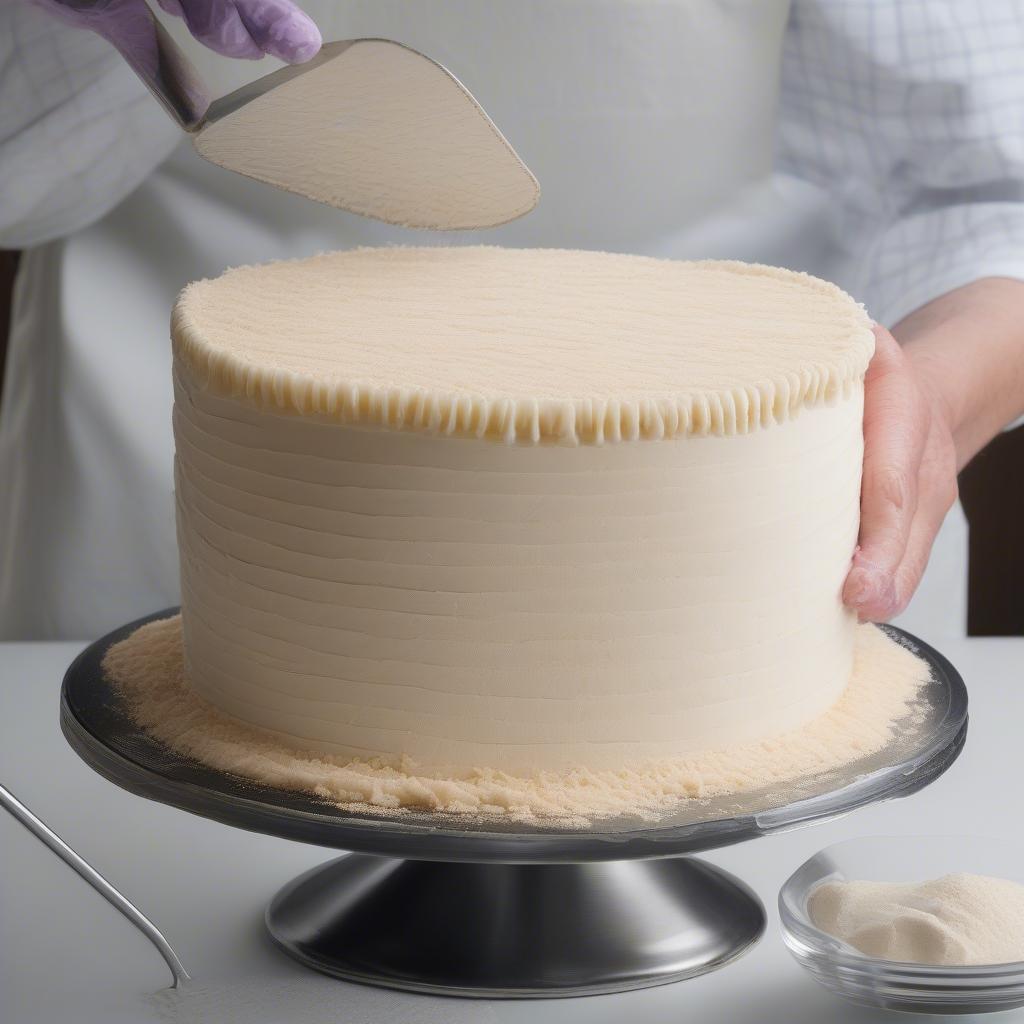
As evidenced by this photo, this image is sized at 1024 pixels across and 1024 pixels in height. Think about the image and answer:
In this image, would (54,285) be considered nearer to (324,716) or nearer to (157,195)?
(157,195)

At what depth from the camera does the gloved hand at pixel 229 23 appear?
0.79 meters

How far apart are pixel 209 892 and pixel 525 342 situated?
400 mm

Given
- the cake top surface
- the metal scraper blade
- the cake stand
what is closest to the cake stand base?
the cake stand

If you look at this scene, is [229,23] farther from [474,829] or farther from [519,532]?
[474,829]

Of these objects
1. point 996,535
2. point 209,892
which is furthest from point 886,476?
point 996,535

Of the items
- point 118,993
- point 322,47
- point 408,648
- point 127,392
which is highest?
point 322,47

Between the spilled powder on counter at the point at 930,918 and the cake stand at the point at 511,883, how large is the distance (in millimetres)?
71

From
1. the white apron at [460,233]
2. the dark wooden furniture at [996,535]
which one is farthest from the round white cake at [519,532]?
the dark wooden furniture at [996,535]

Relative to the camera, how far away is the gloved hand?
79cm

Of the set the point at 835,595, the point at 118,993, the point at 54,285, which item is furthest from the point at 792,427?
the point at 54,285

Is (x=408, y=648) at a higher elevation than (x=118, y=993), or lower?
higher

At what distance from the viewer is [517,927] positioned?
832mm

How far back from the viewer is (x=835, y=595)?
805 mm

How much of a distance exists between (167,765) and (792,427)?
1.13 feet
